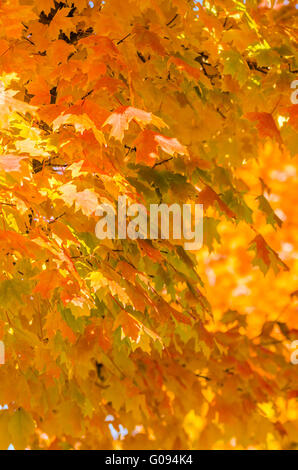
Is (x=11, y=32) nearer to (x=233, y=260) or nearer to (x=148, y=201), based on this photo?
(x=148, y=201)

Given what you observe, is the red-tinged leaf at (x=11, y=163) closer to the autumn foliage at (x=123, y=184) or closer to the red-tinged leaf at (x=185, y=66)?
the autumn foliage at (x=123, y=184)


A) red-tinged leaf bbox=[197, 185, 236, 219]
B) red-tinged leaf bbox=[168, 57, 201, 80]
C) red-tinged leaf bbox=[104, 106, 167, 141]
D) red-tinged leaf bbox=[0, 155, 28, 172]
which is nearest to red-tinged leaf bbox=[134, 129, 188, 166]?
red-tinged leaf bbox=[104, 106, 167, 141]

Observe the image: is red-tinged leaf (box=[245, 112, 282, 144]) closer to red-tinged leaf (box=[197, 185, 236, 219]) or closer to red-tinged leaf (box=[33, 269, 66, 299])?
red-tinged leaf (box=[197, 185, 236, 219])

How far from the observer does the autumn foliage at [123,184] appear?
11.6ft

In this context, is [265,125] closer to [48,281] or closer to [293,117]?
[293,117]

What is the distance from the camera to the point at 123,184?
3695mm

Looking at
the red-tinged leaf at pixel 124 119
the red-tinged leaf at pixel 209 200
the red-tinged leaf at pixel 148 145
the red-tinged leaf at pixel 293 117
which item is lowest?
the red-tinged leaf at pixel 209 200

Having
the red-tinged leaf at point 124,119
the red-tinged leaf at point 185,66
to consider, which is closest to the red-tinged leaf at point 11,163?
the red-tinged leaf at point 124,119

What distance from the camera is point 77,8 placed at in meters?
4.52

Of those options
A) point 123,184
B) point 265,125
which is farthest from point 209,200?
point 123,184

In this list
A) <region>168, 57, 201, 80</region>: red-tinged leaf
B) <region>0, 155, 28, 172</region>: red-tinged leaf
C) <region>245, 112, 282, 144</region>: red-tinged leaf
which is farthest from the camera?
<region>168, 57, 201, 80</region>: red-tinged leaf

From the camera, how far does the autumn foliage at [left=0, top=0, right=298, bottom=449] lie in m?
3.54

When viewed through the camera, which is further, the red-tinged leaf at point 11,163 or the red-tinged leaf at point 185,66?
the red-tinged leaf at point 185,66
